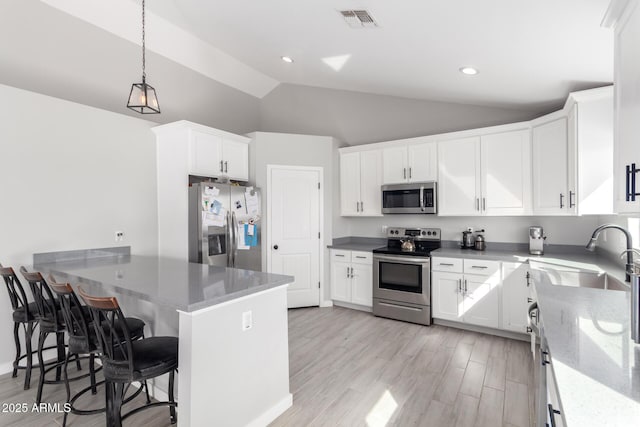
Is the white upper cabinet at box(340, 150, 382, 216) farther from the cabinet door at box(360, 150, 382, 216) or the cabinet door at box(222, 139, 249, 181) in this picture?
the cabinet door at box(222, 139, 249, 181)

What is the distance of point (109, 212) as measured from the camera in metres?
3.55

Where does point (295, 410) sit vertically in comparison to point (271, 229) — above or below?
below

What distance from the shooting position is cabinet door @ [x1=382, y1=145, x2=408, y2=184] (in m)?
4.43

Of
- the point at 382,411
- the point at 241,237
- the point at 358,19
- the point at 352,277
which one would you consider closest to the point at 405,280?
the point at 352,277

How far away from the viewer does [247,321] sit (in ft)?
6.64

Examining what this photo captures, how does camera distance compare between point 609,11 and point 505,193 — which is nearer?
point 609,11

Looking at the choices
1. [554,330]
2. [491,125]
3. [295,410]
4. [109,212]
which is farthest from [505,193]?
[109,212]

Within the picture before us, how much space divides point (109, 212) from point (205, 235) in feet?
3.57

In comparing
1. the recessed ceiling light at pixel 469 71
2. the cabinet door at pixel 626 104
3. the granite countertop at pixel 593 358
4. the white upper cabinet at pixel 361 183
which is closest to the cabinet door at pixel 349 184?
the white upper cabinet at pixel 361 183

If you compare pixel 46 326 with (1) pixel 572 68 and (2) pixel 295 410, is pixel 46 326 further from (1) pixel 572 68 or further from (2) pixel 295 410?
(1) pixel 572 68

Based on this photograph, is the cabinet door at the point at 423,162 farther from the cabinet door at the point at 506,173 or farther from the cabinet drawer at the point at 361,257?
the cabinet drawer at the point at 361,257

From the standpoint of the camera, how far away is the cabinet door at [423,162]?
13.7 feet

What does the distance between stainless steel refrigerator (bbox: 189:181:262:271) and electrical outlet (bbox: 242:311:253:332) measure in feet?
5.85

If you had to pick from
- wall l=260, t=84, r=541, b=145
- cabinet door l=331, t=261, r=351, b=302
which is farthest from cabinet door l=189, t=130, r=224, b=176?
cabinet door l=331, t=261, r=351, b=302
